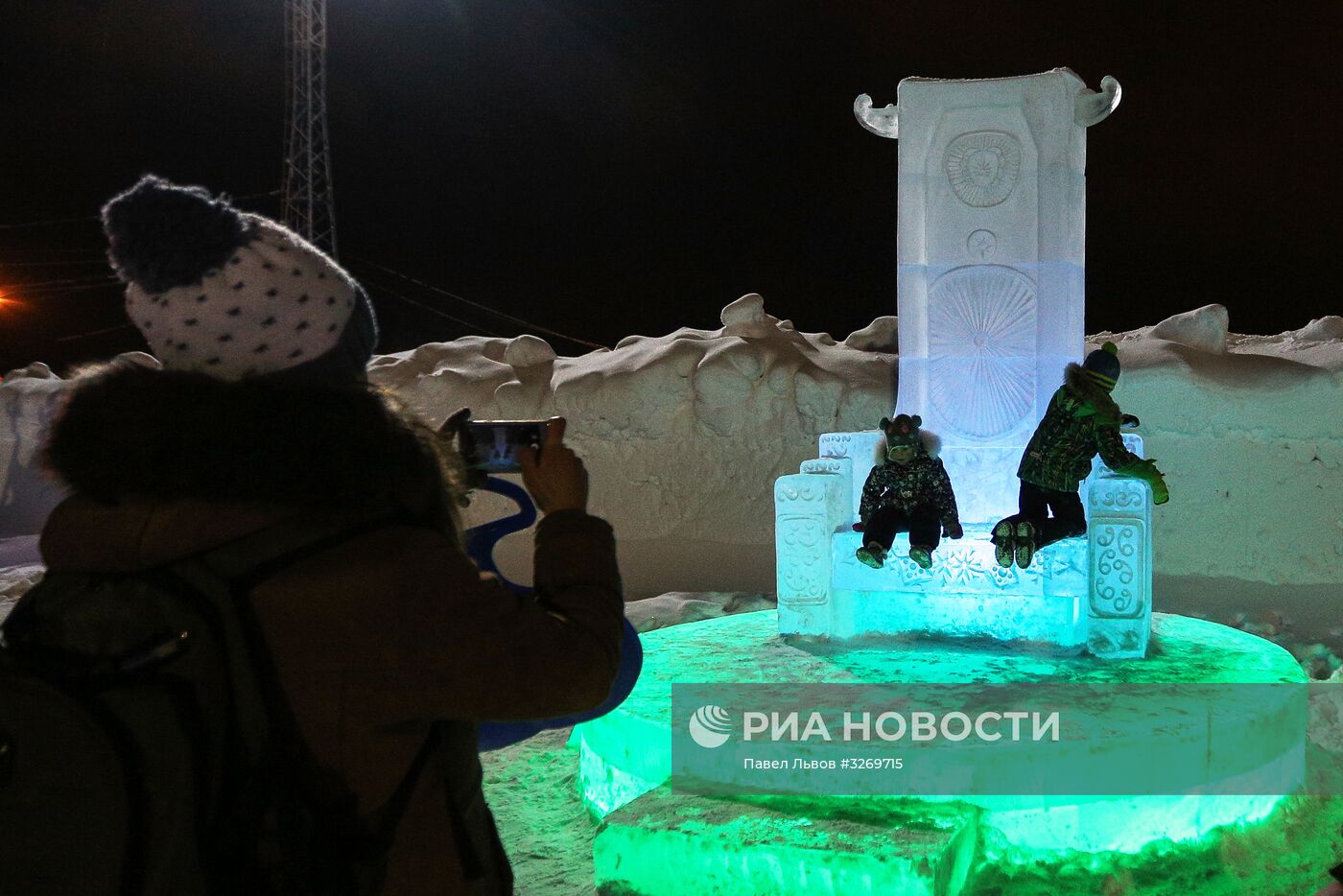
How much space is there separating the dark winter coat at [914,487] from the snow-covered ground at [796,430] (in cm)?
404

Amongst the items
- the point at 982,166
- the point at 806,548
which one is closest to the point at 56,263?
the point at 806,548

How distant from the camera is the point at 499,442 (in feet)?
4.07

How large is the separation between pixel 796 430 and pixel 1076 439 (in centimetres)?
494

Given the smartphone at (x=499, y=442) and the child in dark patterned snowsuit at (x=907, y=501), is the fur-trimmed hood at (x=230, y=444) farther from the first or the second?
the child in dark patterned snowsuit at (x=907, y=501)

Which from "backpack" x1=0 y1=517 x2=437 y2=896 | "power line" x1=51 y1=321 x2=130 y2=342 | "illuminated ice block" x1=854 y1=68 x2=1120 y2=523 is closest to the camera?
"backpack" x1=0 y1=517 x2=437 y2=896

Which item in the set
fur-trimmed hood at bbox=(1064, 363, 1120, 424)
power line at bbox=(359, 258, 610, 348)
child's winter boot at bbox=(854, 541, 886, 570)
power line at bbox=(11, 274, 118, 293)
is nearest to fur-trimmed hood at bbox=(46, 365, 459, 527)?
child's winter boot at bbox=(854, 541, 886, 570)

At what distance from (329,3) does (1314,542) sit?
976 cm

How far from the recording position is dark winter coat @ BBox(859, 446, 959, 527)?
3961 millimetres

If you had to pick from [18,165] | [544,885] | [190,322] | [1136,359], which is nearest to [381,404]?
[190,322]

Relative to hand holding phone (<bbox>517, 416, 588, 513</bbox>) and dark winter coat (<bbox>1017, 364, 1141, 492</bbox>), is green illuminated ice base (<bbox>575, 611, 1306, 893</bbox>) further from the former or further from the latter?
hand holding phone (<bbox>517, 416, 588, 513</bbox>)

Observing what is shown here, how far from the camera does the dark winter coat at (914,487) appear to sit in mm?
3961

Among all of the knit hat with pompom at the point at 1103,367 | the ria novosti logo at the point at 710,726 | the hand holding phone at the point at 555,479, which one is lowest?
the ria novosti logo at the point at 710,726

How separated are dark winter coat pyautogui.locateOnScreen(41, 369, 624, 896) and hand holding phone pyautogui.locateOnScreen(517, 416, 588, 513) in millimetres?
162

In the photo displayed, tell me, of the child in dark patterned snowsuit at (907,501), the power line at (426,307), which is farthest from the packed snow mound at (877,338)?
the child in dark patterned snowsuit at (907,501)
